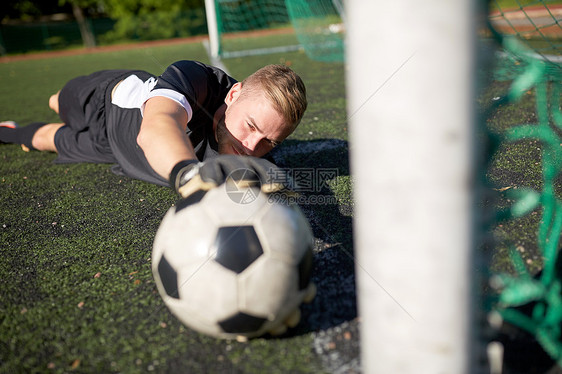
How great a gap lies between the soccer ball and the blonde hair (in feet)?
3.34

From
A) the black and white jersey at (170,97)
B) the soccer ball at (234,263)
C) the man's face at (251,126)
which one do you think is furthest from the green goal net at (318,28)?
the soccer ball at (234,263)

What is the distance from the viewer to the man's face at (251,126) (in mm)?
2350

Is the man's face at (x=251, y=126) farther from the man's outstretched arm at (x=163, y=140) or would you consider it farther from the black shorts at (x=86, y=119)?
the black shorts at (x=86, y=119)

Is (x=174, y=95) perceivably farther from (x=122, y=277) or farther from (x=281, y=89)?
(x=122, y=277)

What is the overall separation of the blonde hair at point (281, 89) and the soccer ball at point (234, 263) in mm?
1017

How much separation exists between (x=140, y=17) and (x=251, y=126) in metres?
26.1

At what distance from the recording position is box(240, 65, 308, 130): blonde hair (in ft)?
7.76

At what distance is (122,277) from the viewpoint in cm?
196


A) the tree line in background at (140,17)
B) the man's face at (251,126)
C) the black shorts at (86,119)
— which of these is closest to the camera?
the man's face at (251,126)

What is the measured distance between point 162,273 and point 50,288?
774mm

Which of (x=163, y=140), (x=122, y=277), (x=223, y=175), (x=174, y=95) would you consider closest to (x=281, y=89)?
(x=174, y=95)

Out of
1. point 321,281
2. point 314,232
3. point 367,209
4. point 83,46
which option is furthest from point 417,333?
point 83,46

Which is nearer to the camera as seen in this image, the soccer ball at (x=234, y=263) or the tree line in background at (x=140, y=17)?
the soccer ball at (x=234, y=263)

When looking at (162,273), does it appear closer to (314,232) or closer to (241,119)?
(314,232)
